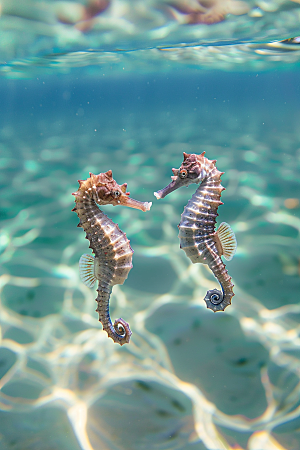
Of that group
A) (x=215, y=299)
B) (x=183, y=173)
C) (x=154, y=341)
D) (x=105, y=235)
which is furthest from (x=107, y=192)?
(x=154, y=341)

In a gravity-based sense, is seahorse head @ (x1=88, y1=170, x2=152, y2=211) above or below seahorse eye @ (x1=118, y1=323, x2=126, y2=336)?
above

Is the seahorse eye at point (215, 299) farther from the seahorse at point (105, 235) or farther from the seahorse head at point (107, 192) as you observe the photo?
the seahorse head at point (107, 192)

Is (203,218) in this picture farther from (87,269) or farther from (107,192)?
(87,269)

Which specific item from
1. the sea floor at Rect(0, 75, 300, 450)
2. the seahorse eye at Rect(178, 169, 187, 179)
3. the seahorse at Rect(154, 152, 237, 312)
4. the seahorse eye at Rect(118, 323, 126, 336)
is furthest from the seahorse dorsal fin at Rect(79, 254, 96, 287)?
the sea floor at Rect(0, 75, 300, 450)

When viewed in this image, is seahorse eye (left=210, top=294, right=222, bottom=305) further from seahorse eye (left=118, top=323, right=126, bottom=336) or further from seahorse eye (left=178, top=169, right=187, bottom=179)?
seahorse eye (left=178, top=169, right=187, bottom=179)

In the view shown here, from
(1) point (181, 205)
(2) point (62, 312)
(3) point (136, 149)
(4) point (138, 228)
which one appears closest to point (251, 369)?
(2) point (62, 312)

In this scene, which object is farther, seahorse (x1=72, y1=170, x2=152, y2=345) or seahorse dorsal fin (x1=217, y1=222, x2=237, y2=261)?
seahorse dorsal fin (x1=217, y1=222, x2=237, y2=261)

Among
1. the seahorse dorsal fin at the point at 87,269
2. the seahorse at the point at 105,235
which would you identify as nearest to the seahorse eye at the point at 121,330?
the seahorse at the point at 105,235
